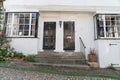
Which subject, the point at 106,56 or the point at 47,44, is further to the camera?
the point at 47,44

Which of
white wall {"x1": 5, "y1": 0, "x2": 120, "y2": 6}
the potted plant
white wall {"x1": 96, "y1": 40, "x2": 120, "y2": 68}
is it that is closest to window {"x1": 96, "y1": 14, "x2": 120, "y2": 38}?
white wall {"x1": 96, "y1": 40, "x2": 120, "y2": 68}

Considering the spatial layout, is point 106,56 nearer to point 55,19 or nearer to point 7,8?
point 55,19

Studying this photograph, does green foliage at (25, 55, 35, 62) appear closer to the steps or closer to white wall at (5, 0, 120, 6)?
the steps

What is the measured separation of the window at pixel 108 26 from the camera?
10820mm

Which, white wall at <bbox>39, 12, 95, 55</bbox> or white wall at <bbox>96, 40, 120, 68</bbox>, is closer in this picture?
white wall at <bbox>96, 40, 120, 68</bbox>

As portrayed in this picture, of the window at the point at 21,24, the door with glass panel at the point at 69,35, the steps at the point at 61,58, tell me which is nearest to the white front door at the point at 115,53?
the steps at the point at 61,58

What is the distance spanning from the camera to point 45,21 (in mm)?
11750

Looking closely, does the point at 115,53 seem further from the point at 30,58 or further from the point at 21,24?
the point at 21,24

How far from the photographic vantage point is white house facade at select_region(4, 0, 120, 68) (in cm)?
1053

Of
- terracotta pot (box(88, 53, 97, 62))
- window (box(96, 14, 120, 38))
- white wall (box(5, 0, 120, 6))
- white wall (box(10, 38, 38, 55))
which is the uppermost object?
white wall (box(5, 0, 120, 6))

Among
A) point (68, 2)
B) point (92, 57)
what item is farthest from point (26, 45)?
point (92, 57)

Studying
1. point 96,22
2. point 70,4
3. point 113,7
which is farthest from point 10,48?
point 113,7

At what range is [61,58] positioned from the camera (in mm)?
10430

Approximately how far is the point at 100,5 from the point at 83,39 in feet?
8.23
